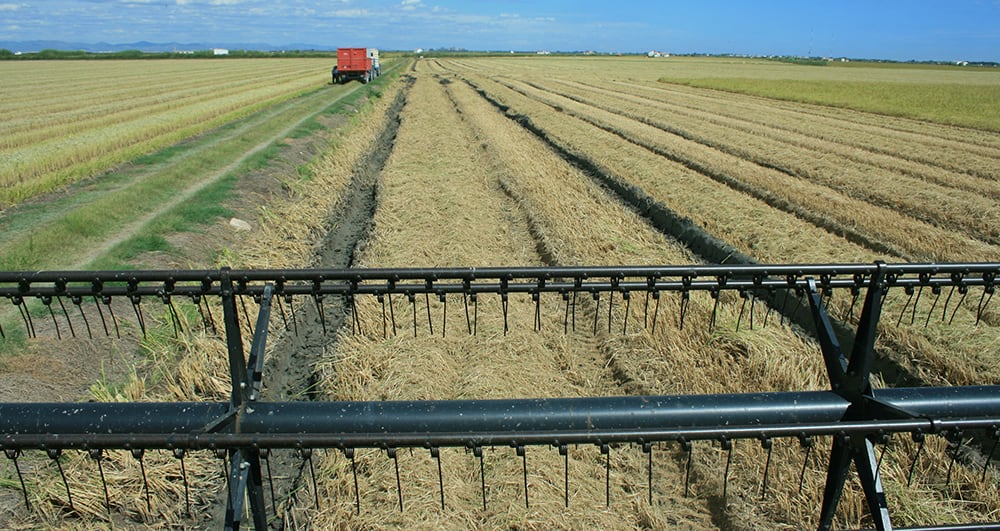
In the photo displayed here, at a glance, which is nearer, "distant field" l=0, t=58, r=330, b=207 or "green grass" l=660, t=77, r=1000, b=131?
"distant field" l=0, t=58, r=330, b=207

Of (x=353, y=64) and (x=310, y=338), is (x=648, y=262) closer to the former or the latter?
(x=310, y=338)

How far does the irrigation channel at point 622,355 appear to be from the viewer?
7.83 ft

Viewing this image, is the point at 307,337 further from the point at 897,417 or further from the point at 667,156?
the point at 667,156

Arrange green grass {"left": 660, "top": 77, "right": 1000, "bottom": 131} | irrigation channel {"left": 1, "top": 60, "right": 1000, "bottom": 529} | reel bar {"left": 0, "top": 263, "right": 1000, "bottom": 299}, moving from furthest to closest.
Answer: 1. green grass {"left": 660, "top": 77, "right": 1000, "bottom": 131}
2. reel bar {"left": 0, "top": 263, "right": 1000, "bottom": 299}
3. irrigation channel {"left": 1, "top": 60, "right": 1000, "bottom": 529}

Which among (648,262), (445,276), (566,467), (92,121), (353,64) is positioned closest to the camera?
(566,467)

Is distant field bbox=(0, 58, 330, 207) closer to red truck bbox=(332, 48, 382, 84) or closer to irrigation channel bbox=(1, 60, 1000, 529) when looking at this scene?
irrigation channel bbox=(1, 60, 1000, 529)

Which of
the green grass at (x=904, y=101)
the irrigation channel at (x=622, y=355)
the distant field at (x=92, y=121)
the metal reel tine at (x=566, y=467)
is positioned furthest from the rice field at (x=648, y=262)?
the distant field at (x=92, y=121)

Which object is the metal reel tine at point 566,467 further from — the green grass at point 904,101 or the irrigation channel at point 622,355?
the green grass at point 904,101

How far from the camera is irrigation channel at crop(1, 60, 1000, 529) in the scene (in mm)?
2387

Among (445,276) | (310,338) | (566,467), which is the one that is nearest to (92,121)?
(310,338)

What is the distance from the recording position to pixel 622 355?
529 centimetres

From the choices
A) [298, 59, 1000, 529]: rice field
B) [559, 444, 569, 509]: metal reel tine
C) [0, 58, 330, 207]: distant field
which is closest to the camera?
[559, 444, 569, 509]: metal reel tine

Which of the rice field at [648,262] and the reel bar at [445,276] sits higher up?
the reel bar at [445,276]

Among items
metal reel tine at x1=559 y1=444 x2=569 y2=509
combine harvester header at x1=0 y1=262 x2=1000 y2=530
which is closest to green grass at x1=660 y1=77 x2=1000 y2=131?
combine harvester header at x1=0 y1=262 x2=1000 y2=530
